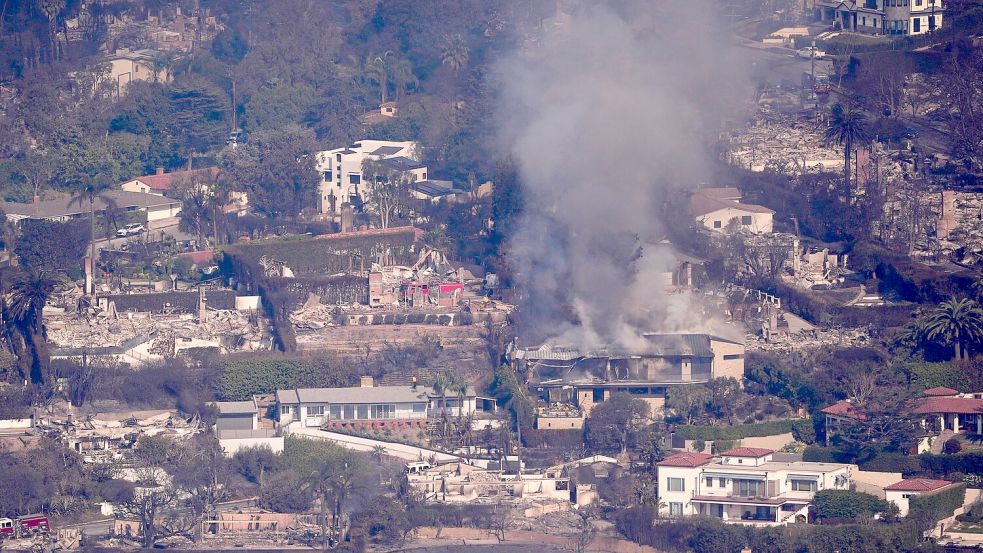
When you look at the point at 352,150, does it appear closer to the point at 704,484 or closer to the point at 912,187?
the point at 912,187

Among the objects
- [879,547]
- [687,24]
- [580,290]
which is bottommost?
[879,547]

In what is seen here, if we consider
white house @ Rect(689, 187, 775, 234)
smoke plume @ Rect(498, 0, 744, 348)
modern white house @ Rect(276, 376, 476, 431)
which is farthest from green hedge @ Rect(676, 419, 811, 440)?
white house @ Rect(689, 187, 775, 234)

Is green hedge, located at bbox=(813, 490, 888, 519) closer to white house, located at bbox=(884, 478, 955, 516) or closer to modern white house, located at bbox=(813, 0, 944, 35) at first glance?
white house, located at bbox=(884, 478, 955, 516)

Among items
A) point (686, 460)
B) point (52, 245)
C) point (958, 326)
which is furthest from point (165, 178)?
point (686, 460)

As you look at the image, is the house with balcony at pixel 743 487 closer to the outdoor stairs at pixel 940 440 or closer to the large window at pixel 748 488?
the large window at pixel 748 488

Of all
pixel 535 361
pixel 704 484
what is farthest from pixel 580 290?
pixel 704 484

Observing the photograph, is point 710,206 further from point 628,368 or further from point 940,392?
point 940,392
